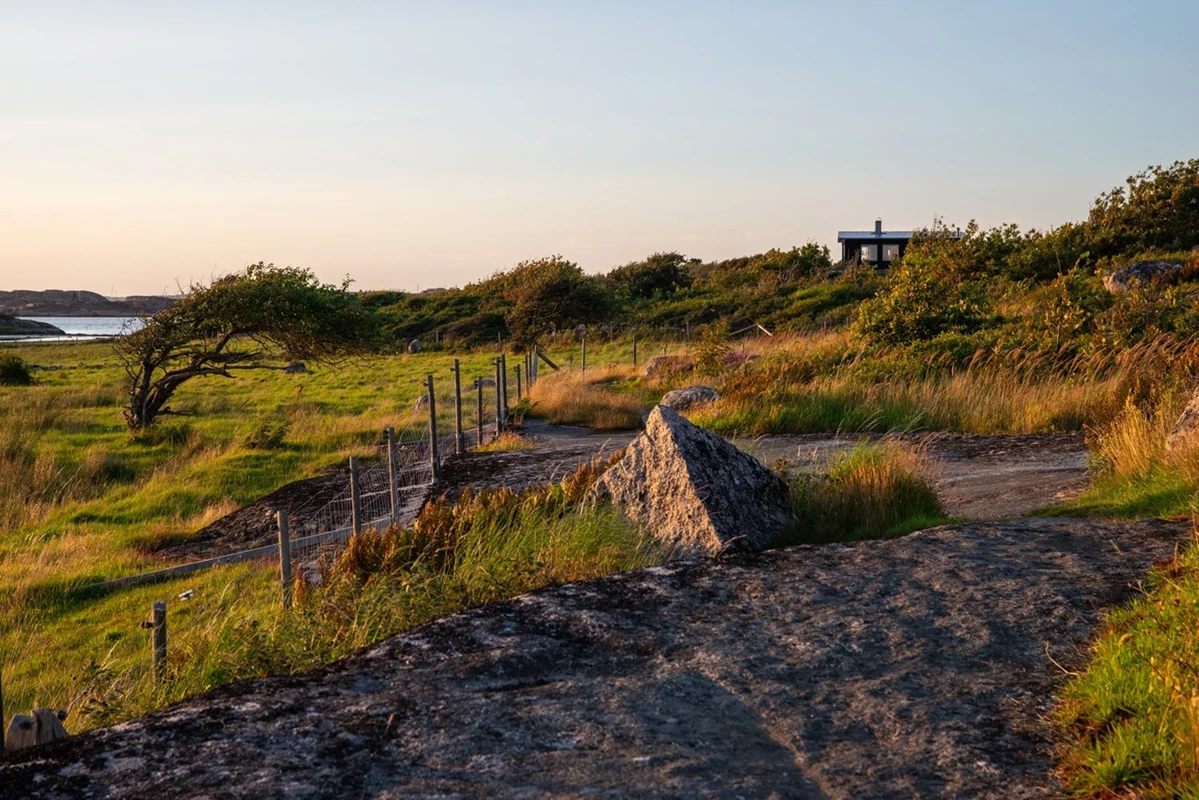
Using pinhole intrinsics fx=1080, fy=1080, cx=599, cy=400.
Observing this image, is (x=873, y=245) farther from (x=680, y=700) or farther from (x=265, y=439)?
(x=680, y=700)

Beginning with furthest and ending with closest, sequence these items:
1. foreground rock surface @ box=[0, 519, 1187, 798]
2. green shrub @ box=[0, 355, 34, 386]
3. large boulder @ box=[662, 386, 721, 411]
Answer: green shrub @ box=[0, 355, 34, 386]
large boulder @ box=[662, 386, 721, 411]
foreground rock surface @ box=[0, 519, 1187, 798]

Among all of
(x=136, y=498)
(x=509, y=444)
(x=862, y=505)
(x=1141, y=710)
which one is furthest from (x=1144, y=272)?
(x=1141, y=710)

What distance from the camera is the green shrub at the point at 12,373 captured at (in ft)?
114

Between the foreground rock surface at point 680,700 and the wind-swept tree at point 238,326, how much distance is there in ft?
61.4

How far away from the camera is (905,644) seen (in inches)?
199

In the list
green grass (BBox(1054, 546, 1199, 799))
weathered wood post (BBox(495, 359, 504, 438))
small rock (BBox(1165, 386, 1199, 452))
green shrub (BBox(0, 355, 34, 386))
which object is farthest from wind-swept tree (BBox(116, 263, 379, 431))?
green grass (BBox(1054, 546, 1199, 799))

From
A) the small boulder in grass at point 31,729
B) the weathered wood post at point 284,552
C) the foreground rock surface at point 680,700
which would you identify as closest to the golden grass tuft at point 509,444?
the weathered wood post at point 284,552

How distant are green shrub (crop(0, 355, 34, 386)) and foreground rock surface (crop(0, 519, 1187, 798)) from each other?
34.3 m

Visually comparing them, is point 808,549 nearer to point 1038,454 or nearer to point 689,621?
point 689,621

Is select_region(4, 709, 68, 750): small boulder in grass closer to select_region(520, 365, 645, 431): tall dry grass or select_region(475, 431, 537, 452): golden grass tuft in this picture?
select_region(475, 431, 537, 452): golden grass tuft

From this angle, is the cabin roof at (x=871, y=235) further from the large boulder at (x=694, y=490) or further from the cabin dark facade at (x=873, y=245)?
the large boulder at (x=694, y=490)

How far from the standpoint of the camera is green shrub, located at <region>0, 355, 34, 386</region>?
34.7 metres

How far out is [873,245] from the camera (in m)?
65.5

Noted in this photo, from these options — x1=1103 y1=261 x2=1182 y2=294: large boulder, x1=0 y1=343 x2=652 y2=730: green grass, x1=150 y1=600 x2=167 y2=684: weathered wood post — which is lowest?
x1=0 y1=343 x2=652 y2=730: green grass
